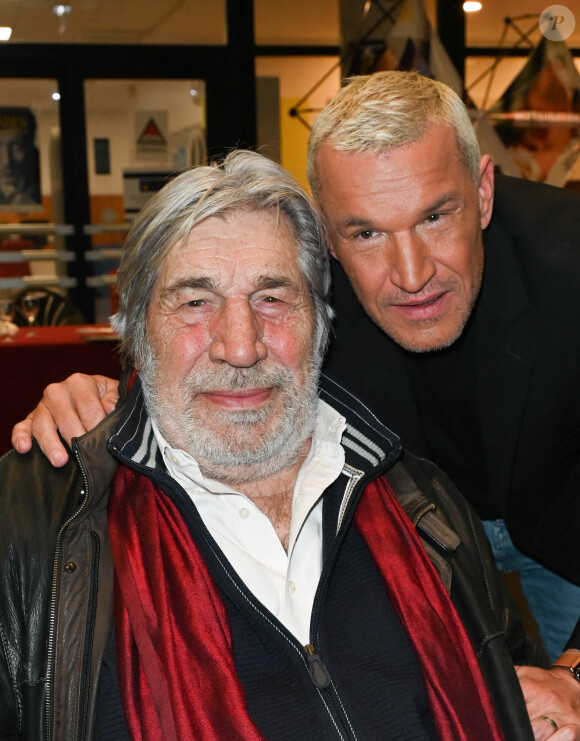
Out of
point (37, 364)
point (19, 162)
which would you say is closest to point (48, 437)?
point (37, 364)

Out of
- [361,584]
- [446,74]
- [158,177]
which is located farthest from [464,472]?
[158,177]

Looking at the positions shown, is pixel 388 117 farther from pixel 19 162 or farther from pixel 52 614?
pixel 19 162

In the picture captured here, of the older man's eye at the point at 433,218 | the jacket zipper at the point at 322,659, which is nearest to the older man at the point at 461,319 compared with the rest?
the older man's eye at the point at 433,218

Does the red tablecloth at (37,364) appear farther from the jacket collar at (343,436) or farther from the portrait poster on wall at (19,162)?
the portrait poster on wall at (19,162)

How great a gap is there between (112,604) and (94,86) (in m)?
6.48

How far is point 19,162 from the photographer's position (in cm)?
747

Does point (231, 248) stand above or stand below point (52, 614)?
above

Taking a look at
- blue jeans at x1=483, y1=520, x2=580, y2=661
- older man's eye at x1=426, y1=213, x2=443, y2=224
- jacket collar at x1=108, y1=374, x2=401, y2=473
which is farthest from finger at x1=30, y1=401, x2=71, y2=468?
blue jeans at x1=483, y1=520, x2=580, y2=661

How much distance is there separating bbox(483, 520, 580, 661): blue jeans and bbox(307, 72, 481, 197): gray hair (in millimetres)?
1070

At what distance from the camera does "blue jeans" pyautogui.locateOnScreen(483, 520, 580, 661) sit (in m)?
2.57

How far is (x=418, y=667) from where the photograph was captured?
1736 mm

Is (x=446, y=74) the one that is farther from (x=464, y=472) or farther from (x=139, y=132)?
(x=464, y=472)

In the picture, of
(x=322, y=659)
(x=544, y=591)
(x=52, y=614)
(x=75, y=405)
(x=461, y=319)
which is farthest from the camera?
(x=544, y=591)

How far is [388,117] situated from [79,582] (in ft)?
3.80
